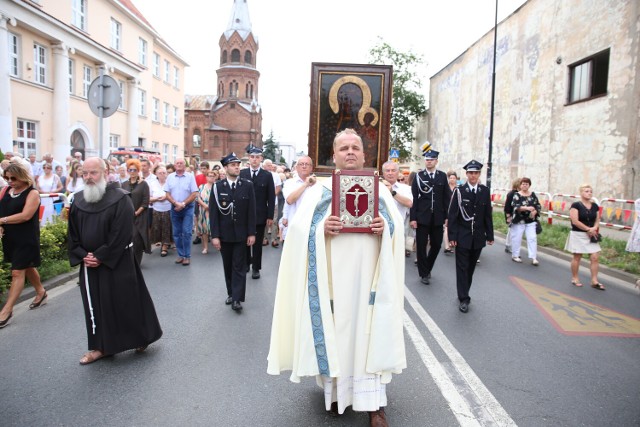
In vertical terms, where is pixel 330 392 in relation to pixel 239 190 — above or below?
below

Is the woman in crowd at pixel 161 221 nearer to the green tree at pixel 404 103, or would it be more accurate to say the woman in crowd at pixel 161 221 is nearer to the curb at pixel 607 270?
the curb at pixel 607 270

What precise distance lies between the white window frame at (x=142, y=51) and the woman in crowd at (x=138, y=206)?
2732cm

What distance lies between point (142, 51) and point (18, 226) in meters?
31.0

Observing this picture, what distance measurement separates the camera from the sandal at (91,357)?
14.2ft

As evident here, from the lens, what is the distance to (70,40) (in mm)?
22938

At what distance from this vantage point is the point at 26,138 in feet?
69.3

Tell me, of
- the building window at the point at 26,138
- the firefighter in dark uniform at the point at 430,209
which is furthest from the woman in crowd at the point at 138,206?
the building window at the point at 26,138

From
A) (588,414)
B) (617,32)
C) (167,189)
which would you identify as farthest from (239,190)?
(617,32)

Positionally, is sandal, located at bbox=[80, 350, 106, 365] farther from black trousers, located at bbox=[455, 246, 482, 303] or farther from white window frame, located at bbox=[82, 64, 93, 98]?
white window frame, located at bbox=[82, 64, 93, 98]

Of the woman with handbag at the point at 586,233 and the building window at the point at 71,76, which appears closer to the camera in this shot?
the woman with handbag at the point at 586,233

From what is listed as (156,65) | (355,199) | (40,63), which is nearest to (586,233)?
(355,199)

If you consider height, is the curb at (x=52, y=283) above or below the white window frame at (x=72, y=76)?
below

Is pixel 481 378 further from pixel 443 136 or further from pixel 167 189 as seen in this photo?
pixel 443 136

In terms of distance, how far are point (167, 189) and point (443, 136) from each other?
26.5 m
